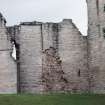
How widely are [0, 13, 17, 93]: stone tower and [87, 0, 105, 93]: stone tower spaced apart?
5.33 meters

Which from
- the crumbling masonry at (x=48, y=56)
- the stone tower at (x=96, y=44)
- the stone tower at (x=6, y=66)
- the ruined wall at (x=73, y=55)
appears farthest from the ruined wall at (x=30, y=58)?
the stone tower at (x=96, y=44)

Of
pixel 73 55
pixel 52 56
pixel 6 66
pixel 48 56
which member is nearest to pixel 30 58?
pixel 48 56

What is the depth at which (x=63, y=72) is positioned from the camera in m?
43.4

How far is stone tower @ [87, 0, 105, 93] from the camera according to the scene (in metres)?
41.6

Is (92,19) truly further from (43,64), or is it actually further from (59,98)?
(59,98)

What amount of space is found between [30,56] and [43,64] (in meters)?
1.06

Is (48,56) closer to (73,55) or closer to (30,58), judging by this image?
(30,58)

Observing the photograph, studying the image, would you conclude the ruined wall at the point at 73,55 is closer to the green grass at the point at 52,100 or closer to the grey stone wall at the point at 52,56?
the grey stone wall at the point at 52,56

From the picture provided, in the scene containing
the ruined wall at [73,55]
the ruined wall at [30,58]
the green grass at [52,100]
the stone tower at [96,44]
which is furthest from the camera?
the ruined wall at [30,58]

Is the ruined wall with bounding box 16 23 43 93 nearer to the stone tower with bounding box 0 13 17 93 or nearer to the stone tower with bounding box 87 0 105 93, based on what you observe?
the stone tower with bounding box 0 13 17 93

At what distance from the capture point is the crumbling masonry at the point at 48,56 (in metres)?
42.9

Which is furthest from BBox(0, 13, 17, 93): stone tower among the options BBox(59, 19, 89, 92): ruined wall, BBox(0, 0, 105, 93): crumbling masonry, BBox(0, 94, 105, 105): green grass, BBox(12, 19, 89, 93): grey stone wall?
BBox(0, 94, 105, 105): green grass

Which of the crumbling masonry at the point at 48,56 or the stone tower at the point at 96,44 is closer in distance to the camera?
the stone tower at the point at 96,44

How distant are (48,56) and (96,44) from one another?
379cm
